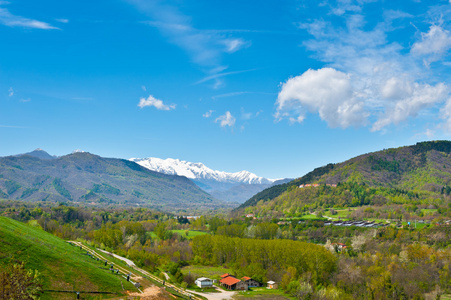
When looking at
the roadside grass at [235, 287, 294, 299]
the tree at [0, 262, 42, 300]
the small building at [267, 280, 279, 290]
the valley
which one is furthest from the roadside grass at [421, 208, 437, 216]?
the tree at [0, 262, 42, 300]

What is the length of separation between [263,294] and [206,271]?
2728cm

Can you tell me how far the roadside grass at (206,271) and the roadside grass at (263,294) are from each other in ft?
44.4

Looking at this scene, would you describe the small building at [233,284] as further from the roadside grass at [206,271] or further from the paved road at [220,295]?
the roadside grass at [206,271]

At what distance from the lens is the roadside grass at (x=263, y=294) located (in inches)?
2927

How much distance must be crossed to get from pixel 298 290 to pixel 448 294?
37703 millimetres

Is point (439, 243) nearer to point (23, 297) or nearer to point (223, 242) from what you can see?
point (223, 242)

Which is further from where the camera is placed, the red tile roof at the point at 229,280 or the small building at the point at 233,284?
the red tile roof at the point at 229,280

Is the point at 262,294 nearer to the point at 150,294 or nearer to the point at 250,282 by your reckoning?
the point at 250,282

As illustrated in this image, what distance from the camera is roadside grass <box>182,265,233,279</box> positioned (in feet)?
307

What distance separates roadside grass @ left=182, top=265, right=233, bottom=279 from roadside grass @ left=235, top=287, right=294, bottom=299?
1354 cm

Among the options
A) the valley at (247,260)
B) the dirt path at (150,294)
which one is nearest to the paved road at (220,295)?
the valley at (247,260)

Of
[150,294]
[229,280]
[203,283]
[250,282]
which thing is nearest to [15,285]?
[150,294]

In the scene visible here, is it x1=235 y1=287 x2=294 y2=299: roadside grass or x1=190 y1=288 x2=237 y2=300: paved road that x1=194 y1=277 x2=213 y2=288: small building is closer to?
x1=190 y1=288 x2=237 y2=300: paved road

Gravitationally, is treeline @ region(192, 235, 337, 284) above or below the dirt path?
below
